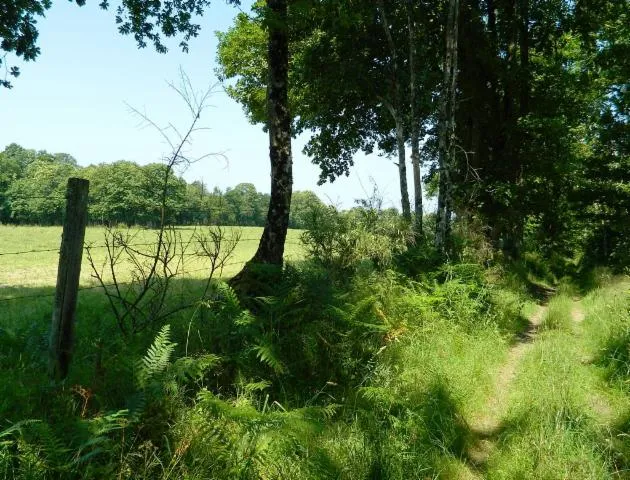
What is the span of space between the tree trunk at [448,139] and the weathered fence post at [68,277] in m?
9.33

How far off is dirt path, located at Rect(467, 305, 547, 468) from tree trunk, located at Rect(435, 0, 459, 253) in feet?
14.7

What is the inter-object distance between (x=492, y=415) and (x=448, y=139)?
8.41m

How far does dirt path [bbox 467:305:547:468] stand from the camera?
191 inches

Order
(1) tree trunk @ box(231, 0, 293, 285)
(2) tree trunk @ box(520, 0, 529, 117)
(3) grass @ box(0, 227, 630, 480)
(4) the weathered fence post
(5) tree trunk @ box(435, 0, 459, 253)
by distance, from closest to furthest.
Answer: (3) grass @ box(0, 227, 630, 480) < (4) the weathered fence post < (1) tree trunk @ box(231, 0, 293, 285) < (5) tree trunk @ box(435, 0, 459, 253) < (2) tree trunk @ box(520, 0, 529, 117)

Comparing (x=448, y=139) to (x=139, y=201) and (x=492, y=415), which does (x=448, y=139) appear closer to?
(x=492, y=415)

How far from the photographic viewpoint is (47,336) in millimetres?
5602

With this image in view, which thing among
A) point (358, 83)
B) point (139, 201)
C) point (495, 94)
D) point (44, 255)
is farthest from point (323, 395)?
point (44, 255)

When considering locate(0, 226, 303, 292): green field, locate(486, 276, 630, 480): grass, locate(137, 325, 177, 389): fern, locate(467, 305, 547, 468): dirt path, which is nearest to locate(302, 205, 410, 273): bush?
locate(0, 226, 303, 292): green field

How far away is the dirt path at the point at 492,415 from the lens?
4859 mm

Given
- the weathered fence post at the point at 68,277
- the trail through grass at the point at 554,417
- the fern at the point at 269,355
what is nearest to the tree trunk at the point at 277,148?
the fern at the point at 269,355

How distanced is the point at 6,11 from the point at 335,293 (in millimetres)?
10329

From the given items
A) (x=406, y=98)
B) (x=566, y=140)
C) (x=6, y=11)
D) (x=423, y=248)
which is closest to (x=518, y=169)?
(x=566, y=140)

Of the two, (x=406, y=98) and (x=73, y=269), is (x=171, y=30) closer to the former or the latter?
(x=73, y=269)

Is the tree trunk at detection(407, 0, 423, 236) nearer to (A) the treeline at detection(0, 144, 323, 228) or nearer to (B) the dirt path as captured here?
(B) the dirt path
